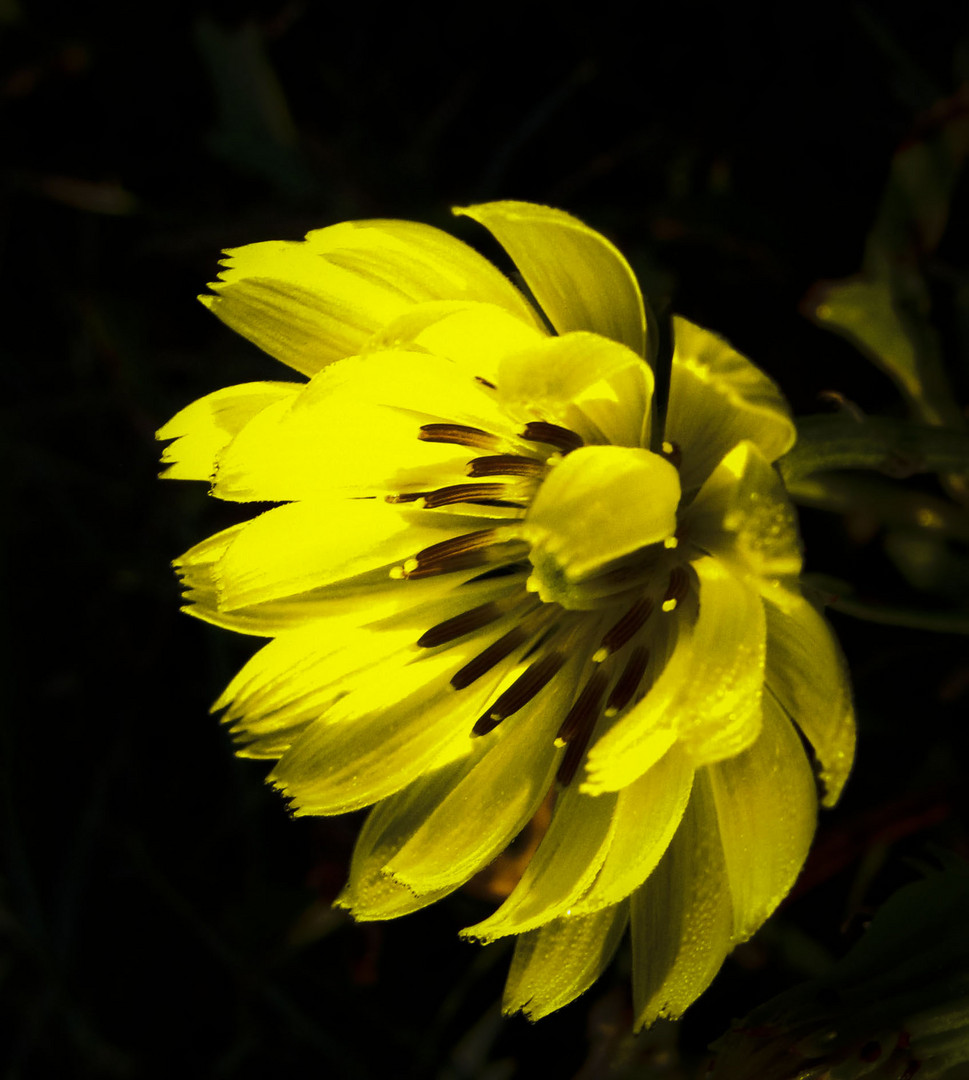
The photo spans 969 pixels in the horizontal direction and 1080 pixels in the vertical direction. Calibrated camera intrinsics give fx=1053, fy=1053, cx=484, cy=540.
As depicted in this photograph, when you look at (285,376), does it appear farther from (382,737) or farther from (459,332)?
(459,332)

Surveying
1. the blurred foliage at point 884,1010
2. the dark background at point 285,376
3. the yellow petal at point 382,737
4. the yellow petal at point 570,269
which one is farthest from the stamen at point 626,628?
the dark background at point 285,376

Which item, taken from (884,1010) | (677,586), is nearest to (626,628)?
(677,586)

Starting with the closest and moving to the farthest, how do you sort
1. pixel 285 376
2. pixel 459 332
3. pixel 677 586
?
pixel 459 332 < pixel 677 586 < pixel 285 376

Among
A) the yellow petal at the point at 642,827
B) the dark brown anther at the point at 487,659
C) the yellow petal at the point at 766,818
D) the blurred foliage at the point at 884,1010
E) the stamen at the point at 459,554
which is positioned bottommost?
the blurred foliage at the point at 884,1010

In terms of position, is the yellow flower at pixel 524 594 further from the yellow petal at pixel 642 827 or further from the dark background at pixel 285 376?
the dark background at pixel 285 376

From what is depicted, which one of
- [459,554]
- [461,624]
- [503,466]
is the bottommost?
[461,624]

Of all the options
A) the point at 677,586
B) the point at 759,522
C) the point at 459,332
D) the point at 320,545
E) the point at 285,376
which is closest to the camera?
the point at 759,522
